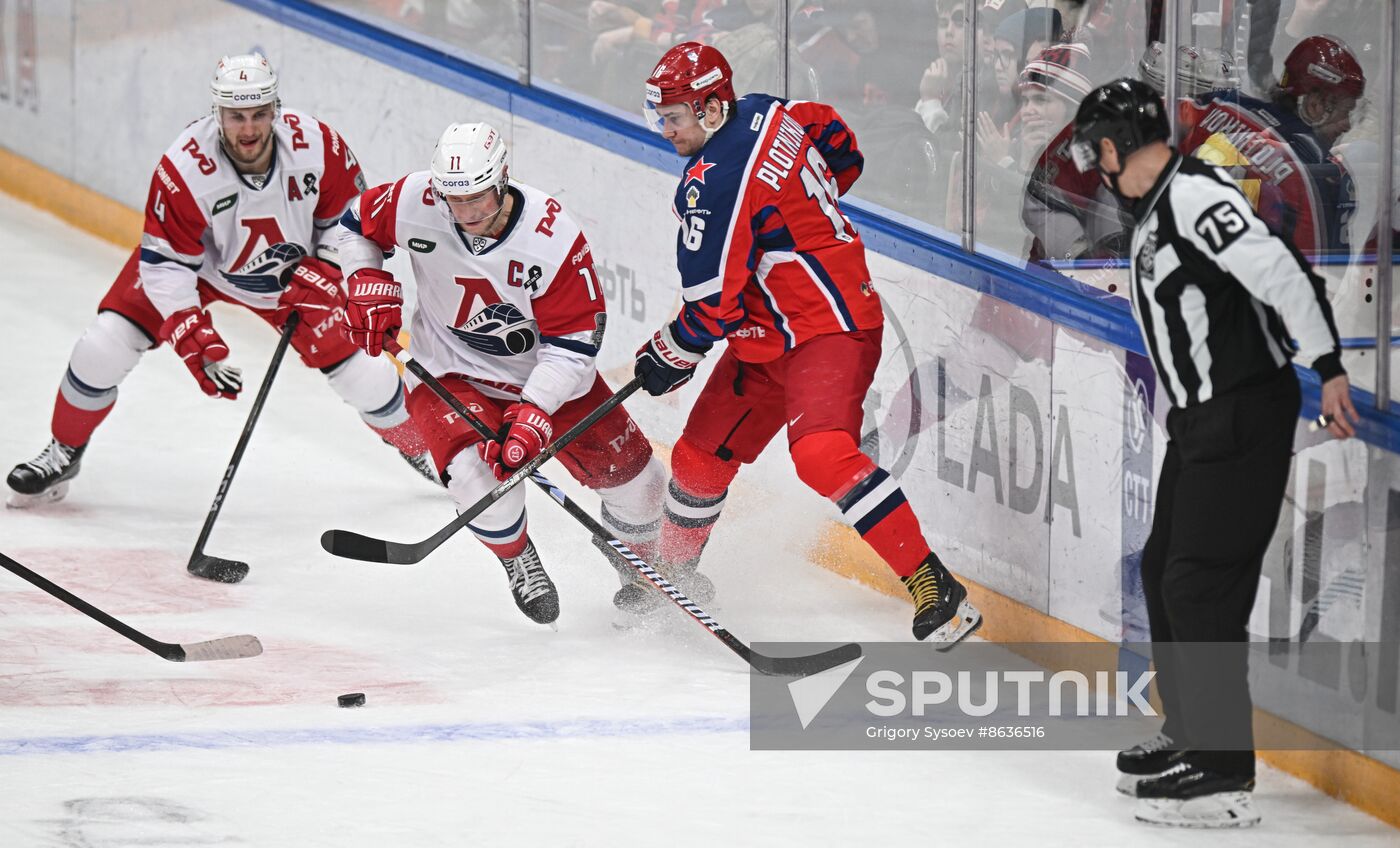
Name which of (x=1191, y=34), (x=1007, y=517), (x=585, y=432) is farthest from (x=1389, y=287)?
(x=585, y=432)

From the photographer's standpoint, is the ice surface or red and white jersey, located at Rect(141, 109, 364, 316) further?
red and white jersey, located at Rect(141, 109, 364, 316)

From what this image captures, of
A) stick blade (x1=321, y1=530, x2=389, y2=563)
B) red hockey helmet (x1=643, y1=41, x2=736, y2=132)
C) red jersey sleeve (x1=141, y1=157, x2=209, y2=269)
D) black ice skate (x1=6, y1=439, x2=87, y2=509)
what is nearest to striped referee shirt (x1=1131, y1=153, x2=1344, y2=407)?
red hockey helmet (x1=643, y1=41, x2=736, y2=132)

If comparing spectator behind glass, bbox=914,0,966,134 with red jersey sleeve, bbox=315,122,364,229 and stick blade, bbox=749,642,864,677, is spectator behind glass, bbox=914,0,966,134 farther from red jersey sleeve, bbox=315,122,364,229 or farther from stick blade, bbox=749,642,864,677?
red jersey sleeve, bbox=315,122,364,229

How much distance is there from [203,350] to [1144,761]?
2.51 metres

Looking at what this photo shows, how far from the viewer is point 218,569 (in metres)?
4.62

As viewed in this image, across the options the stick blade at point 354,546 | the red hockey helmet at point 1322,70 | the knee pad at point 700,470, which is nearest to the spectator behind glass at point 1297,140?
the red hockey helmet at point 1322,70

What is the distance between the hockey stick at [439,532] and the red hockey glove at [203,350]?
647 millimetres

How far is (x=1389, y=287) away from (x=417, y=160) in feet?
12.9

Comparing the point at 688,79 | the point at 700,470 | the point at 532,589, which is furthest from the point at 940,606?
the point at 688,79

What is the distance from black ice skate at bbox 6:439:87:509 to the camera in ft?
16.5

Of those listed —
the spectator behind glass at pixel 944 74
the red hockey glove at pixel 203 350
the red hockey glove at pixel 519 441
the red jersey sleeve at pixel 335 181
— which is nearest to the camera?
the red hockey glove at pixel 519 441

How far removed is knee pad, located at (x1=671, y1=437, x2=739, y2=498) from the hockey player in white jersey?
14 cm

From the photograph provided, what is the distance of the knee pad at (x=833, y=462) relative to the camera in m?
3.88

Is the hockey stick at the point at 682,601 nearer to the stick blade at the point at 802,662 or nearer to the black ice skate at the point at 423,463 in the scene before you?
the stick blade at the point at 802,662
